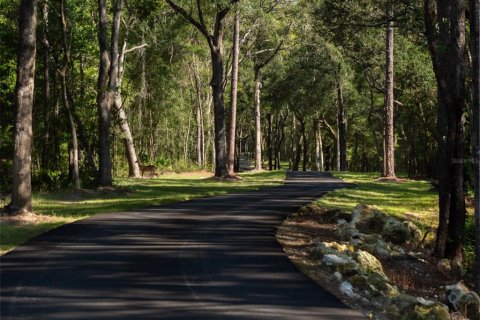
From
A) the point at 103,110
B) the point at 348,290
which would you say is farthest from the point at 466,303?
the point at 103,110

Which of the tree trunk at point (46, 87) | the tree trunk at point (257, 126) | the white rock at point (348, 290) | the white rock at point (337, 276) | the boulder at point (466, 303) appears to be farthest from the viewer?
the tree trunk at point (257, 126)

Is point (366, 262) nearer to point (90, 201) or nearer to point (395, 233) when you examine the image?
point (395, 233)

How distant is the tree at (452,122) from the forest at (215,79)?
3 centimetres

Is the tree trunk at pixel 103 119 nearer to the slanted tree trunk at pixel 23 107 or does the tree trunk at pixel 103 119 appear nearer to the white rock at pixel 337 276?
the slanted tree trunk at pixel 23 107

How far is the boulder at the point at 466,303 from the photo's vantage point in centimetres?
898

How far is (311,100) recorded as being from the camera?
177 ft

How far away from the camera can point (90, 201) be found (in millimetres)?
19547

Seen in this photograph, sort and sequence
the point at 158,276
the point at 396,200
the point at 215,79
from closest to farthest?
the point at 158,276 → the point at 396,200 → the point at 215,79

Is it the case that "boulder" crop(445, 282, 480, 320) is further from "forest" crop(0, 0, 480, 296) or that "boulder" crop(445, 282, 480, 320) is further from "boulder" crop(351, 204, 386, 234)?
"boulder" crop(351, 204, 386, 234)

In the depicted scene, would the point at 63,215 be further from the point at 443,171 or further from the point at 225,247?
the point at 443,171

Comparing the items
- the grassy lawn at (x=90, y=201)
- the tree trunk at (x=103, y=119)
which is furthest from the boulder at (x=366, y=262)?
the tree trunk at (x=103, y=119)

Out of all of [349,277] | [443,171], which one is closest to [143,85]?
[443,171]

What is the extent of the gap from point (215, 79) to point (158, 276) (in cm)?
2362

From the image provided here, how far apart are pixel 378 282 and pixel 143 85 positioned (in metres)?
36.0
